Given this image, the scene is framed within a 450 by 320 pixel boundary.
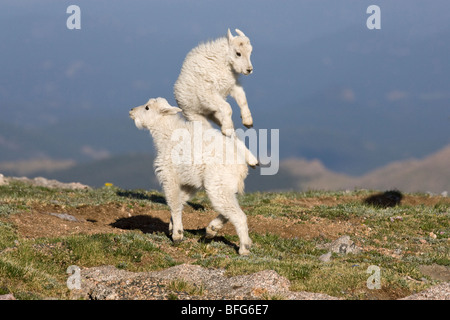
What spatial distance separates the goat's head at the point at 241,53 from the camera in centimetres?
1250

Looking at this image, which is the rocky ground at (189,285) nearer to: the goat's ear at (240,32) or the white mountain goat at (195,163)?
the white mountain goat at (195,163)

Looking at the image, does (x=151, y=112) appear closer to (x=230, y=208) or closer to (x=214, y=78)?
(x=214, y=78)

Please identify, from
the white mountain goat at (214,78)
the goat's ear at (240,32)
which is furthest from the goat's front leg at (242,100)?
the goat's ear at (240,32)

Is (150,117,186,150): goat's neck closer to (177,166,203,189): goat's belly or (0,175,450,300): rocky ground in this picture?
(177,166,203,189): goat's belly

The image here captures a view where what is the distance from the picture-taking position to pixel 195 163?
1156cm

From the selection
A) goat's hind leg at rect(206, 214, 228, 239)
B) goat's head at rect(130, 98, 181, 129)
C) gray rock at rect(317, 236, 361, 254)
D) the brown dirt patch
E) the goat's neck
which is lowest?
gray rock at rect(317, 236, 361, 254)

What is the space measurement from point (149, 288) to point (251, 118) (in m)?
5.06

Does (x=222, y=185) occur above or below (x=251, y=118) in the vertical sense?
below

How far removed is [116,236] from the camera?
12000 millimetres

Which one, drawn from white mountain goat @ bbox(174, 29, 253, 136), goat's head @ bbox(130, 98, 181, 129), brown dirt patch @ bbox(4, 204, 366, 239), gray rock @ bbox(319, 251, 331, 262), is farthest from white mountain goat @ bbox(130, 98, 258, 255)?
brown dirt patch @ bbox(4, 204, 366, 239)

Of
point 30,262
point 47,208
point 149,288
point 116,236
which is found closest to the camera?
point 149,288

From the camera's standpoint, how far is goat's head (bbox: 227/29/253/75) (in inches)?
492
